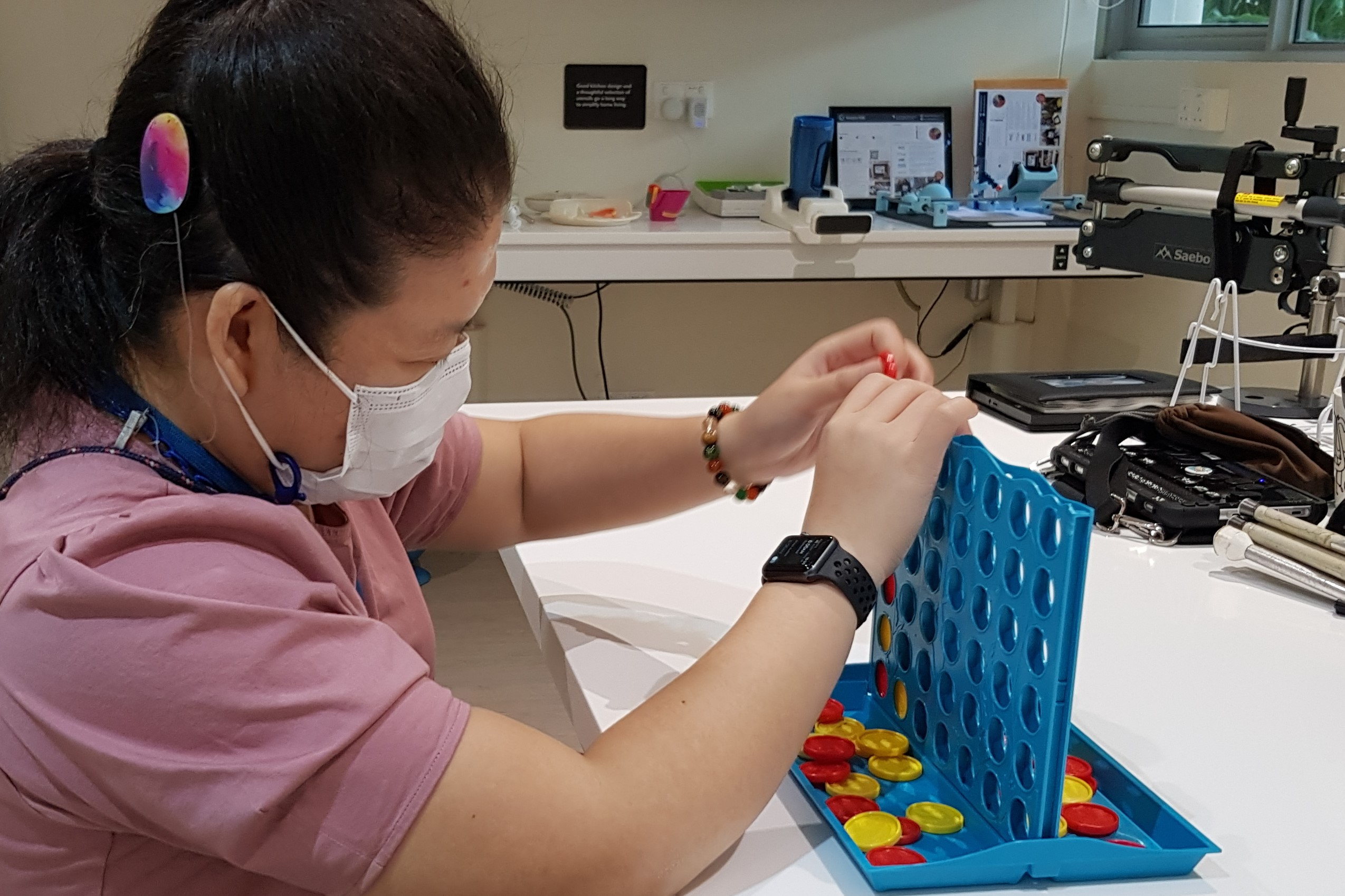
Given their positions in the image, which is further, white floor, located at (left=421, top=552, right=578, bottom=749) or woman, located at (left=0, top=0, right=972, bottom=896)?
white floor, located at (left=421, top=552, right=578, bottom=749)

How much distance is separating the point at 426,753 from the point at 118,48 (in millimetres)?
2910

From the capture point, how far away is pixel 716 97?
3395mm

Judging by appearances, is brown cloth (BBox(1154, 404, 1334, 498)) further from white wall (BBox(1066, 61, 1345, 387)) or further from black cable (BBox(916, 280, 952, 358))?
black cable (BBox(916, 280, 952, 358))

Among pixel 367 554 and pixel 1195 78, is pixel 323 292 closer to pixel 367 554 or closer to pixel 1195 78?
→ pixel 367 554

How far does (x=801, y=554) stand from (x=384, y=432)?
0.27 m

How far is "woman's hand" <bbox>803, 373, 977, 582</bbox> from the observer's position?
827mm

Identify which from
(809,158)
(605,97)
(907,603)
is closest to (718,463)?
(907,603)

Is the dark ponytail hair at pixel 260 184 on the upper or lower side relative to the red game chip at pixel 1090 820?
upper

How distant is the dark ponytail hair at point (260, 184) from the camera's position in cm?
68

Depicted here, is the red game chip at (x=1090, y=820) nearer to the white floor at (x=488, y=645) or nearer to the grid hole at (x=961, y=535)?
the grid hole at (x=961, y=535)

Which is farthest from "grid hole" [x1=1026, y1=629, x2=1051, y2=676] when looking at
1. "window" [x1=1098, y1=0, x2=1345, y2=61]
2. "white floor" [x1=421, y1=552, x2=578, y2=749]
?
"window" [x1=1098, y1=0, x2=1345, y2=61]

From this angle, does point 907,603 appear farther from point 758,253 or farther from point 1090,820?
point 758,253

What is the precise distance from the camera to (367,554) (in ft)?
3.14

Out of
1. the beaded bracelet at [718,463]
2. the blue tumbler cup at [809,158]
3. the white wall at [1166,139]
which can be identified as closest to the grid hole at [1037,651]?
the beaded bracelet at [718,463]
